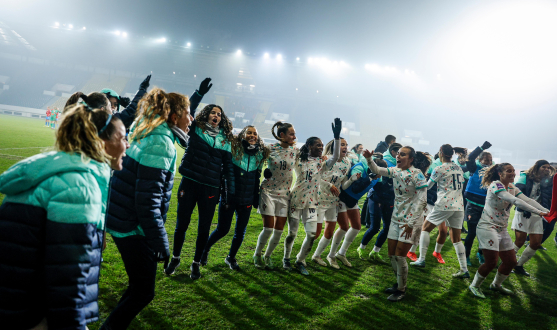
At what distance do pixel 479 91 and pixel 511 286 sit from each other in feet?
200

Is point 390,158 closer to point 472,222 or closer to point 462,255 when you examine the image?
point 472,222

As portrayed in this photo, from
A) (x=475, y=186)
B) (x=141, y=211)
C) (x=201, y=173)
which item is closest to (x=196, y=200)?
(x=201, y=173)

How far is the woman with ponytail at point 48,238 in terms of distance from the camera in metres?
1.24

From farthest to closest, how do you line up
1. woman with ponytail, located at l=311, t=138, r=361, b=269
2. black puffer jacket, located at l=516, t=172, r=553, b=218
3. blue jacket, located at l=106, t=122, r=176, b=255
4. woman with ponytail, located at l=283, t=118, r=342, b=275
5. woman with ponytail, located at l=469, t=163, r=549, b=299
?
black puffer jacket, located at l=516, t=172, r=553, b=218
woman with ponytail, located at l=311, t=138, r=361, b=269
woman with ponytail, located at l=283, t=118, r=342, b=275
woman with ponytail, located at l=469, t=163, r=549, b=299
blue jacket, located at l=106, t=122, r=176, b=255

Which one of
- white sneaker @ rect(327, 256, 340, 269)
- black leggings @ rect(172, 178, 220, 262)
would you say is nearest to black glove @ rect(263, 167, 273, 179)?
black leggings @ rect(172, 178, 220, 262)

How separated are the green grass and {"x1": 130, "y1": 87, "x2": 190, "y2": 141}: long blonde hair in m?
1.94

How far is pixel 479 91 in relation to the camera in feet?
180

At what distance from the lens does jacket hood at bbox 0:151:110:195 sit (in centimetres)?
122

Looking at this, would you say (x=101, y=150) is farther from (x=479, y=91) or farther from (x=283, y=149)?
(x=479, y=91)

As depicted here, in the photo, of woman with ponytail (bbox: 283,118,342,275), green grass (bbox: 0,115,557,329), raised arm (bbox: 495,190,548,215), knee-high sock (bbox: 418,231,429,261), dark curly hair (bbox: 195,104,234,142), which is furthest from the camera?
knee-high sock (bbox: 418,231,429,261)

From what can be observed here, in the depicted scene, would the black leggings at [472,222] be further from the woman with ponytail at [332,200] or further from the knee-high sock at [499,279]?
Answer: the woman with ponytail at [332,200]

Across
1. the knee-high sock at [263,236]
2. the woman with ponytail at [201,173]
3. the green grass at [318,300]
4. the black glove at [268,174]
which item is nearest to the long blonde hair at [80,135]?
the green grass at [318,300]

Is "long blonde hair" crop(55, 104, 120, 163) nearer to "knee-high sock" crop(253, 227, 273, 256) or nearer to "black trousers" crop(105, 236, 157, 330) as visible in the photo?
"black trousers" crop(105, 236, 157, 330)

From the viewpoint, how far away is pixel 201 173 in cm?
395
